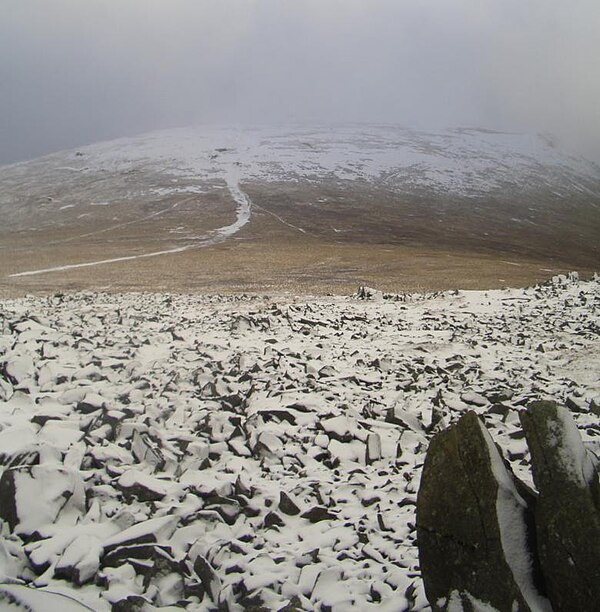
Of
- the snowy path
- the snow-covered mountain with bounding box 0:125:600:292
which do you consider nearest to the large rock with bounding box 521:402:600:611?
the snowy path

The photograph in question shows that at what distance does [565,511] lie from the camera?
136 inches

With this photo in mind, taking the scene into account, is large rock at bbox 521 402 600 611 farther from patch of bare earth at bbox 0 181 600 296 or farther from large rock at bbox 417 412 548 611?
patch of bare earth at bbox 0 181 600 296

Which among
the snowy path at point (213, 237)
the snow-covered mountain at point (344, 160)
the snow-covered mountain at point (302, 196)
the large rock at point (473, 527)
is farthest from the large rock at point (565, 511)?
the snow-covered mountain at point (344, 160)

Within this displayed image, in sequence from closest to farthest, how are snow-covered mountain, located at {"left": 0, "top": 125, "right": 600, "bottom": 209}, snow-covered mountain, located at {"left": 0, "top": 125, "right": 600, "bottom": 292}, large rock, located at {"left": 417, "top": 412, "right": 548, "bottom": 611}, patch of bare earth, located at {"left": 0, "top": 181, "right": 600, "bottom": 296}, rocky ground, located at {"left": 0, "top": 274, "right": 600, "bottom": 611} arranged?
large rock, located at {"left": 417, "top": 412, "right": 548, "bottom": 611}
rocky ground, located at {"left": 0, "top": 274, "right": 600, "bottom": 611}
patch of bare earth, located at {"left": 0, "top": 181, "right": 600, "bottom": 296}
snow-covered mountain, located at {"left": 0, "top": 125, "right": 600, "bottom": 292}
snow-covered mountain, located at {"left": 0, "top": 125, "right": 600, "bottom": 209}

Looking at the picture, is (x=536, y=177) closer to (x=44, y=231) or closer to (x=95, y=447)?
(x=44, y=231)

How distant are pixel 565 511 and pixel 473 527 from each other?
73 centimetres

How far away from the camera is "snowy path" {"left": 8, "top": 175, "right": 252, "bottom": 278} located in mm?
39594

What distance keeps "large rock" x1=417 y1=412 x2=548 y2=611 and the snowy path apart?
38951 millimetres

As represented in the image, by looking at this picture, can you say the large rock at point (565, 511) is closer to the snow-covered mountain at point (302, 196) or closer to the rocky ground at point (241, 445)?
the rocky ground at point (241, 445)

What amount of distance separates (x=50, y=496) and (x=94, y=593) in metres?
Result: 1.52

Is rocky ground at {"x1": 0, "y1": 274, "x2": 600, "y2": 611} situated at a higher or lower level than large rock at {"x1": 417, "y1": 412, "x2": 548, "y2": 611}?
lower

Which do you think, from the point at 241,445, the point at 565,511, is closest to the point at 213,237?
the point at 241,445

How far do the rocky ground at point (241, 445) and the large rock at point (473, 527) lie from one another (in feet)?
2.33

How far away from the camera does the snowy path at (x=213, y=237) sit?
39.6 m
